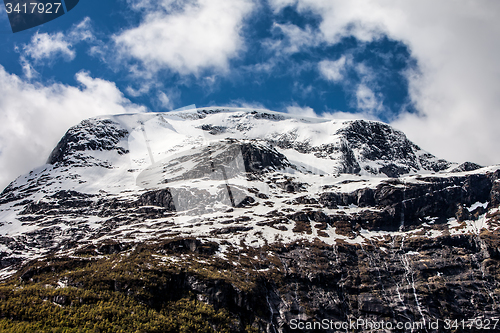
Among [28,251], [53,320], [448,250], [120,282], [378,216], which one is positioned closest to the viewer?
[53,320]

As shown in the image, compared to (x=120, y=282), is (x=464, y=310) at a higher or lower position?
lower

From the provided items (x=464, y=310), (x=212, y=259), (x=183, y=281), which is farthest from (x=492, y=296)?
(x=183, y=281)

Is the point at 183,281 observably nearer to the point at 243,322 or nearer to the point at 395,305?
the point at 243,322

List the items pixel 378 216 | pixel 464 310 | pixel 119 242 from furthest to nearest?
pixel 378 216 → pixel 119 242 → pixel 464 310

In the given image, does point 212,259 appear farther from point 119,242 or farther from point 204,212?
point 204,212

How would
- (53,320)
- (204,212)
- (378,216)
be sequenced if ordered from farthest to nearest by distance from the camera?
(204,212) < (378,216) < (53,320)

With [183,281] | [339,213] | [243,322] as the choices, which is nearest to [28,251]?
[183,281]

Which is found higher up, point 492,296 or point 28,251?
point 28,251

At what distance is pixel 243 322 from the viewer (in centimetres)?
7788

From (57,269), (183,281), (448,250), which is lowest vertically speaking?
(448,250)

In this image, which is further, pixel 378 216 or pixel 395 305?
pixel 378 216

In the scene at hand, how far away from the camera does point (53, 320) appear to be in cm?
5750

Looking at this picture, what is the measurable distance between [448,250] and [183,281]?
292 ft

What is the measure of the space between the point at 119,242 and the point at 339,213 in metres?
Result: 89.2
